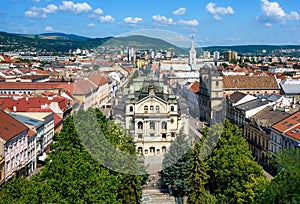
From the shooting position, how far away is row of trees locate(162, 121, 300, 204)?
14820 mm

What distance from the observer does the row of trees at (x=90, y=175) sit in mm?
14086

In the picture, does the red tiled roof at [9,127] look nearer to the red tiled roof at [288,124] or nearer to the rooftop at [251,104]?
the red tiled roof at [288,124]

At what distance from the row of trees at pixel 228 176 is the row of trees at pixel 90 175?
2631mm

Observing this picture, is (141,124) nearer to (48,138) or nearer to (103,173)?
(103,173)

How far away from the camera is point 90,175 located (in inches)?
698

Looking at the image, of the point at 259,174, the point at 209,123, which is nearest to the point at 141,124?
the point at 209,123

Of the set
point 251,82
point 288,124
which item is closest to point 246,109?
point 288,124

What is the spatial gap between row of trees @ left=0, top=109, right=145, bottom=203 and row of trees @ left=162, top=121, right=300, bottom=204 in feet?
8.63

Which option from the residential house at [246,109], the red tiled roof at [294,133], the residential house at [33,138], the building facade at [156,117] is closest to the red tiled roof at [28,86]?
the residential house at [33,138]

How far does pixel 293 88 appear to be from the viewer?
60.5 meters

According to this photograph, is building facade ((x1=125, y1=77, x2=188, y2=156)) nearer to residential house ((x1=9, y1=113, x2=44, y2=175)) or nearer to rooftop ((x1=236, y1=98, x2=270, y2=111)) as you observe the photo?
residential house ((x1=9, y1=113, x2=44, y2=175))

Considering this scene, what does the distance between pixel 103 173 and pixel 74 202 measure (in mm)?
2720

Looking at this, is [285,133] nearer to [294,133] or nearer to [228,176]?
[294,133]

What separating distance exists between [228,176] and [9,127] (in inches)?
614
